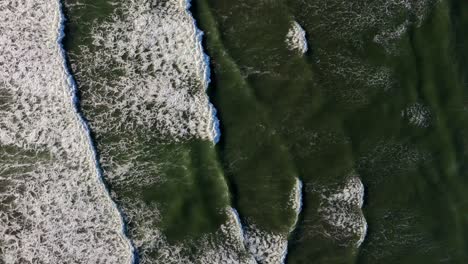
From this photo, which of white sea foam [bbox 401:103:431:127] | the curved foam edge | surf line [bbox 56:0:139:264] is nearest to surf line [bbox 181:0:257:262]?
the curved foam edge

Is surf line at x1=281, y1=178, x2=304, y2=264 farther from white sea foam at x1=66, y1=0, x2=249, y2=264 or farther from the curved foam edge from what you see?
the curved foam edge

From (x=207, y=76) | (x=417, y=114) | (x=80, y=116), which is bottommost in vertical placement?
(x=80, y=116)

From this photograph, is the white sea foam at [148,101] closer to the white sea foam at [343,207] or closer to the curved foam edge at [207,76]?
the curved foam edge at [207,76]

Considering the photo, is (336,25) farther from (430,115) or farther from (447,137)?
(447,137)

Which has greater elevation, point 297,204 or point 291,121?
point 291,121

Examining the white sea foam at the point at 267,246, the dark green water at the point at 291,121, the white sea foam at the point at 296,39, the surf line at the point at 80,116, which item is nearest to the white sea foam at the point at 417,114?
the dark green water at the point at 291,121

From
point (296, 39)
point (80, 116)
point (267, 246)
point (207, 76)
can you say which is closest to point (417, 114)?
point (296, 39)

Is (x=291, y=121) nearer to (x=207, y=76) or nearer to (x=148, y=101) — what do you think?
(x=207, y=76)
